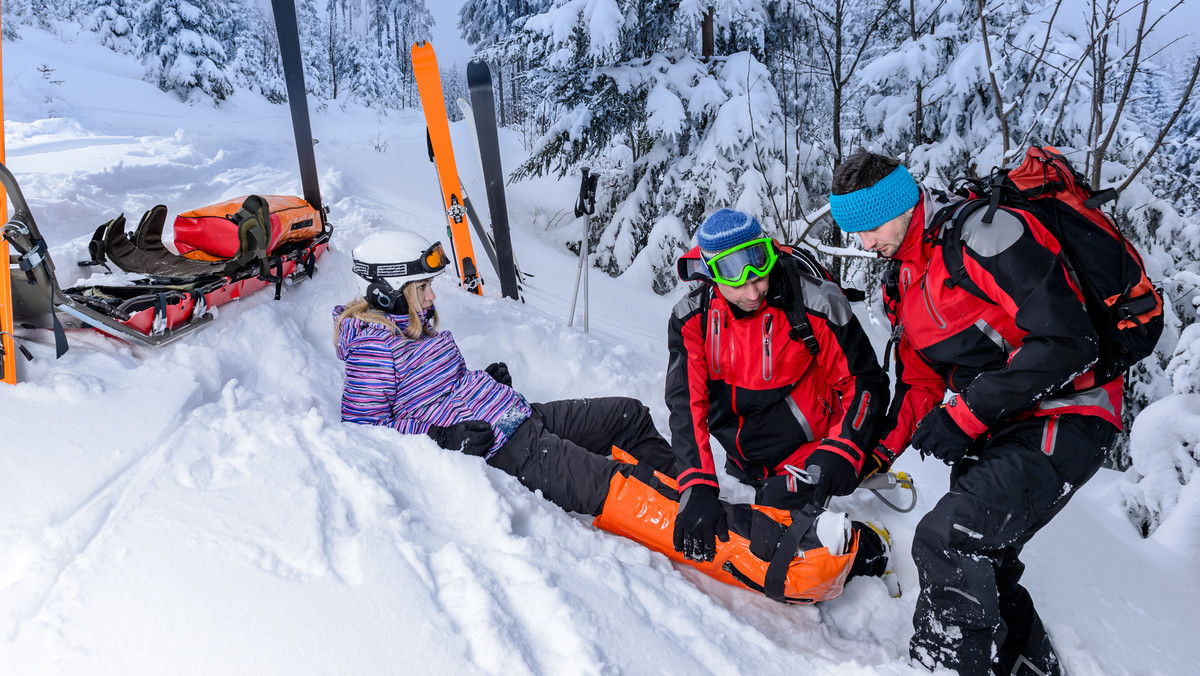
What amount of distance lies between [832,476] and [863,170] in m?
1.08

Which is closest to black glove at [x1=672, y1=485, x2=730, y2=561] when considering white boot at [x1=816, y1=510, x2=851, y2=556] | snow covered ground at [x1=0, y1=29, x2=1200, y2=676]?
snow covered ground at [x1=0, y1=29, x2=1200, y2=676]

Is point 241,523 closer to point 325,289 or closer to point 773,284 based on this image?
point 773,284

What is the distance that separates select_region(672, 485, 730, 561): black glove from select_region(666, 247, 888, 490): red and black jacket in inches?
2.8

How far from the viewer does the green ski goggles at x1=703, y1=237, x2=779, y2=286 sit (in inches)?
92.7

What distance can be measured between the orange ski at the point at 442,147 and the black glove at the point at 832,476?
359cm

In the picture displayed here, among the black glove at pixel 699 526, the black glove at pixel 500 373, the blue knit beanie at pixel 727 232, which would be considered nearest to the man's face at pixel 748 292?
the blue knit beanie at pixel 727 232

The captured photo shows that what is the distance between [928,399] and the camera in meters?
2.34

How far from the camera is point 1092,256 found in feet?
5.65

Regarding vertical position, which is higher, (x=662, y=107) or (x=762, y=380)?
(x=662, y=107)

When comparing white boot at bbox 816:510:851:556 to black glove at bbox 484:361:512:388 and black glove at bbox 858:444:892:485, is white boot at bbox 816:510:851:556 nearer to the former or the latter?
black glove at bbox 858:444:892:485

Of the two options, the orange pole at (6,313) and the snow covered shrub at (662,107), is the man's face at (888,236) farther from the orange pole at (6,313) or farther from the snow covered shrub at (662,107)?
the snow covered shrub at (662,107)

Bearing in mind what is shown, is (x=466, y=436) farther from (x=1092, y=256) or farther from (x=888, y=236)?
(x=1092, y=256)

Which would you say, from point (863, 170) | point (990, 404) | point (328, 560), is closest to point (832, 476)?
point (990, 404)

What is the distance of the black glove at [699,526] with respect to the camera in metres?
2.23
